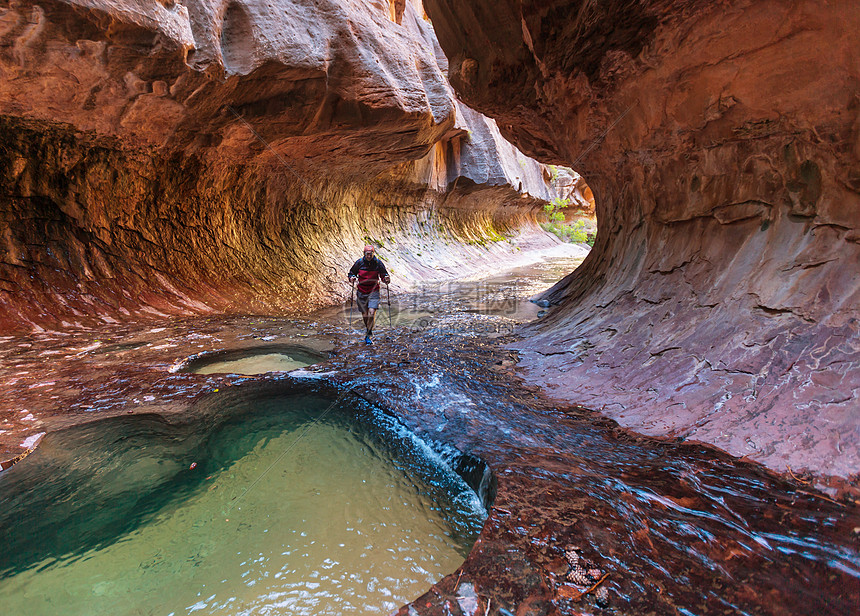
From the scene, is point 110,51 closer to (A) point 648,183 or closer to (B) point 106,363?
(B) point 106,363

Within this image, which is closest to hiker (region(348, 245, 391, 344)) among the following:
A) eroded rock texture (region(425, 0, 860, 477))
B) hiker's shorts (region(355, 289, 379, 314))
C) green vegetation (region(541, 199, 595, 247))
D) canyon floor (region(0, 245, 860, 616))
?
hiker's shorts (region(355, 289, 379, 314))

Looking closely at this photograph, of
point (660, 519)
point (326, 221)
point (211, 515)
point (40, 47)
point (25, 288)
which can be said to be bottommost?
point (211, 515)

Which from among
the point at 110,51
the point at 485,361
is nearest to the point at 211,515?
the point at 485,361

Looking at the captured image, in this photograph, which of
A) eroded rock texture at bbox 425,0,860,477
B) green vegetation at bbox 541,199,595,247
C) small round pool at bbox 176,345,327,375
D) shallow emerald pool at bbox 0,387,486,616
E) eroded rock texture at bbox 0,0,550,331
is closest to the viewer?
shallow emerald pool at bbox 0,387,486,616

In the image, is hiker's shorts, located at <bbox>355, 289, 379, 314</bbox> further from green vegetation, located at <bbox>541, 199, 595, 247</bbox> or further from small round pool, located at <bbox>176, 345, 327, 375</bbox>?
green vegetation, located at <bbox>541, 199, 595, 247</bbox>

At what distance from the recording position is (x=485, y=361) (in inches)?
209

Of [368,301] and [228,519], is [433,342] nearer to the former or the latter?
[368,301]

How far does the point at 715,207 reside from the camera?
13.9 ft

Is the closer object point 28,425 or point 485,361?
point 28,425

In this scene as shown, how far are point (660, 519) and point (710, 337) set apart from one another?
2172mm

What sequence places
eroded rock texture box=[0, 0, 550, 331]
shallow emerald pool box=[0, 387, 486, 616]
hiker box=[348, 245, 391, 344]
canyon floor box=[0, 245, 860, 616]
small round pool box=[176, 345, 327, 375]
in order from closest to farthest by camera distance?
1. canyon floor box=[0, 245, 860, 616]
2. shallow emerald pool box=[0, 387, 486, 616]
3. small round pool box=[176, 345, 327, 375]
4. eroded rock texture box=[0, 0, 550, 331]
5. hiker box=[348, 245, 391, 344]

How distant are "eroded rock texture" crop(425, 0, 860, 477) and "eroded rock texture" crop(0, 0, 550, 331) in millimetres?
2592

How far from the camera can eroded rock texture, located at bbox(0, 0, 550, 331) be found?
5230mm

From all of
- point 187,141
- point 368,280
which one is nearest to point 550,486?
point 368,280
